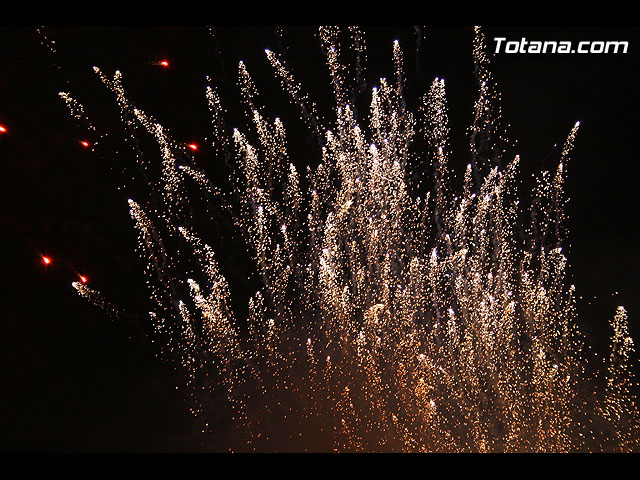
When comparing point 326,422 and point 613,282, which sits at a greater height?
point 613,282

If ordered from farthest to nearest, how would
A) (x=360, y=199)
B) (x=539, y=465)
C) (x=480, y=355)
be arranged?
(x=480, y=355), (x=360, y=199), (x=539, y=465)

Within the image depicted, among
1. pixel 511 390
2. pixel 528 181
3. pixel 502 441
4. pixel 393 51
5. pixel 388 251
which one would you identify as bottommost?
pixel 502 441

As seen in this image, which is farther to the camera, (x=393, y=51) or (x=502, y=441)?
(x=502, y=441)

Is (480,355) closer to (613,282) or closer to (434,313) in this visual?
(434,313)

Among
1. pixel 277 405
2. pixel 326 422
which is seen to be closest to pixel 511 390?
pixel 326 422

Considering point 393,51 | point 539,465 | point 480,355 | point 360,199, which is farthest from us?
point 480,355


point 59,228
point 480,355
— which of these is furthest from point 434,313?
point 59,228
